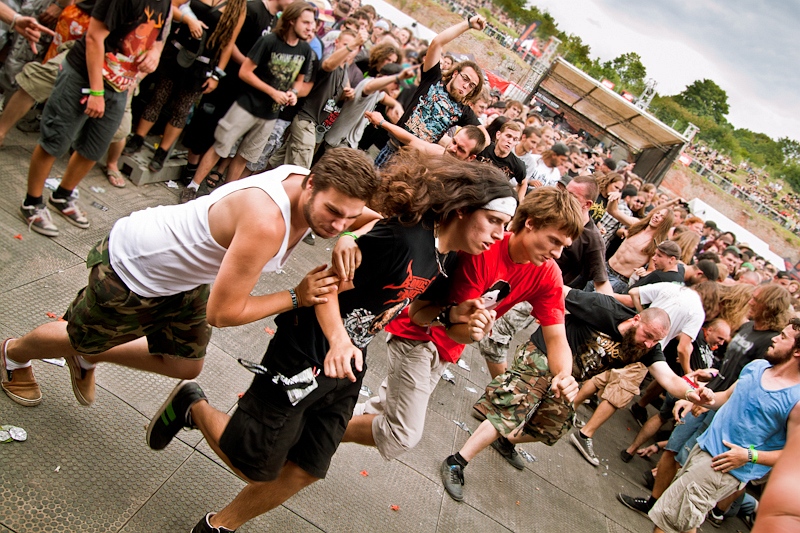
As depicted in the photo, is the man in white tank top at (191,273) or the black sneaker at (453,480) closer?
the man in white tank top at (191,273)

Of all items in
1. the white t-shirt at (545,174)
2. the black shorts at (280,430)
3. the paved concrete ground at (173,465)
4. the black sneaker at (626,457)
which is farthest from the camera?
the white t-shirt at (545,174)

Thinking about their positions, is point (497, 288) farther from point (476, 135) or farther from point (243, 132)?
point (243, 132)

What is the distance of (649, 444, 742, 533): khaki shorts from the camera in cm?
383

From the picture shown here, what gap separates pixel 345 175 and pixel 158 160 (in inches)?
165

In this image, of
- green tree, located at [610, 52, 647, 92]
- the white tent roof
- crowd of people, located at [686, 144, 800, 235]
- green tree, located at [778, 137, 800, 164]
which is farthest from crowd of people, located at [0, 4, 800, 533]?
green tree, located at [778, 137, 800, 164]

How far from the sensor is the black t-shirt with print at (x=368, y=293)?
2260 mm

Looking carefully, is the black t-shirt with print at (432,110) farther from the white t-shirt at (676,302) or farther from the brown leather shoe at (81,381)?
the brown leather shoe at (81,381)

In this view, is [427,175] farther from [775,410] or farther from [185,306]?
[775,410]

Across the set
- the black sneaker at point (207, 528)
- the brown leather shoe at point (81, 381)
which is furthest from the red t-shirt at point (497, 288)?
the brown leather shoe at point (81, 381)

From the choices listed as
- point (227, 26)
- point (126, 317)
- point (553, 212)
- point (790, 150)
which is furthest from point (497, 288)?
point (790, 150)

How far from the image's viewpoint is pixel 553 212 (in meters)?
2.81

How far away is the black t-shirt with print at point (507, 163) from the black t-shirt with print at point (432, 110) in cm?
45

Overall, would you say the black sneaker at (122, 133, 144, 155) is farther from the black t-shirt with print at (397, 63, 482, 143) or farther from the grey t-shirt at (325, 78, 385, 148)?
the black t-shirt with print at (397, 63, 482, 143)

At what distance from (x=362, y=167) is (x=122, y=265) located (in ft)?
3.48
